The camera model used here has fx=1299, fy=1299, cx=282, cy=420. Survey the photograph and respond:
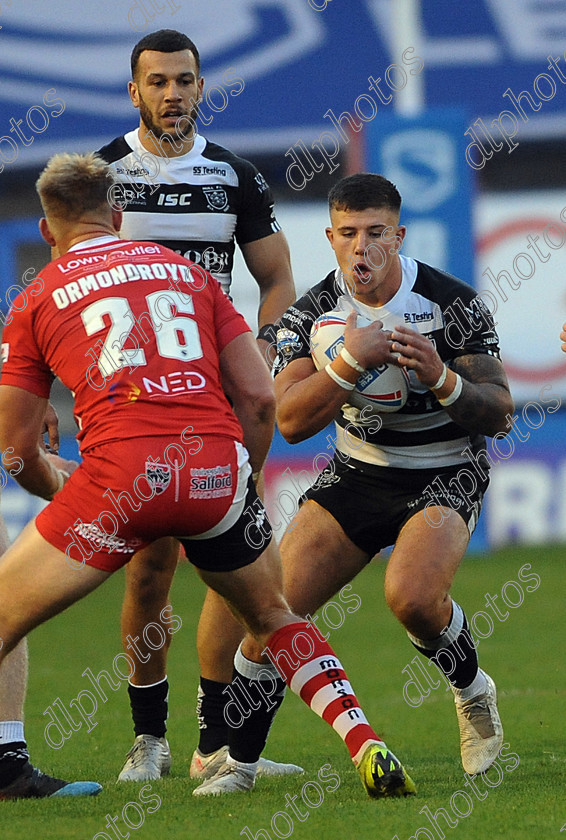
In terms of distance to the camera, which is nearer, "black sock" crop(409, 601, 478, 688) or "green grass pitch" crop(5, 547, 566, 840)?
"green grass pitch" crop(5, 547, 566, 840)

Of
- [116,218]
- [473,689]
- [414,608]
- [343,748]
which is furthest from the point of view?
[343,748]

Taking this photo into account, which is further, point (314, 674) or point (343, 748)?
point (343, 748)

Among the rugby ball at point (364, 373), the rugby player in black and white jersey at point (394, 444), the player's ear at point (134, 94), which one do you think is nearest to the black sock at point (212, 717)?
the rugby player in black and white jersey at point (394, 444)

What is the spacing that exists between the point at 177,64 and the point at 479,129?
11.7 metres

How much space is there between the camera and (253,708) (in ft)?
15.8

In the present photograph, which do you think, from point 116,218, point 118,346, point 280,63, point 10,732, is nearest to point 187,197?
point 116,218

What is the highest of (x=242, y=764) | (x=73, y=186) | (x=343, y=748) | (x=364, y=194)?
(x=73, y=186)

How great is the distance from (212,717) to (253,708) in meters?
0.63

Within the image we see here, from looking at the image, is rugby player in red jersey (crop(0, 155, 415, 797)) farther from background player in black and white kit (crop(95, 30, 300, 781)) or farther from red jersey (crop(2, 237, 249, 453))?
background player in black and white kit (crop(95, 30, 300, 781))

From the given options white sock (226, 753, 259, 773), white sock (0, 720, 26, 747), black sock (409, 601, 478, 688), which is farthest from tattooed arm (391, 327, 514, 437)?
white sock (0, 720, 26, 747)

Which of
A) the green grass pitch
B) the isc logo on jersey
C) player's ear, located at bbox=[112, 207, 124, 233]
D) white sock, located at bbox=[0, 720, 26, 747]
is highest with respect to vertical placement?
player's ear, located at bbox=[112, 207, 124, 233]

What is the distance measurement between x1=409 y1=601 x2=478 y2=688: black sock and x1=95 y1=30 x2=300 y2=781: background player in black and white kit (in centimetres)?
81

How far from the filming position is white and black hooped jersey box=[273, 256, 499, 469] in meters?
5.10

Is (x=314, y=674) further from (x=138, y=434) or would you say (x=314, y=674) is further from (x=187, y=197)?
(x=187, y=197)
